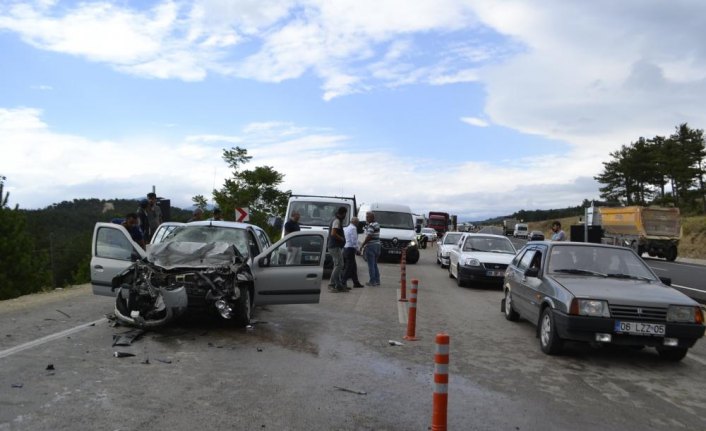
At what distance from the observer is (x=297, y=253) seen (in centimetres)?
905

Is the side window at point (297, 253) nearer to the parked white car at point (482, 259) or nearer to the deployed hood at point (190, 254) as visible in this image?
the deployed hood at point (190, 254)

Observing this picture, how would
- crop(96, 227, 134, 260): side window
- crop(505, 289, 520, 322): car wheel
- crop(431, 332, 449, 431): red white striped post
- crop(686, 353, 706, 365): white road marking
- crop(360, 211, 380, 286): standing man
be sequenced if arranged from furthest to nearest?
crop(360, 211, 380, 286): standing man
crop(505, 289, 520, 322): car wheel
crop(96, 227, 134, 260): side window
crop(686, 353, 706, 365): white road marking
crop(431, 332, 449, 431): red white striped post

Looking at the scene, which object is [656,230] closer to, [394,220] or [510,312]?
[394,220]

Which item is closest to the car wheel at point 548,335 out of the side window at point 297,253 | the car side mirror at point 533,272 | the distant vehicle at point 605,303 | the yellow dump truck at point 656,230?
the distant vehicle at point 605,303

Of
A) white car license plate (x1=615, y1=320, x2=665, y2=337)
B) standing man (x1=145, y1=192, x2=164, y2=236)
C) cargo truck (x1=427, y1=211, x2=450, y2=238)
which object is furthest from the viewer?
cargo truck (x1=427, y1=211, x2=450, y2=238)

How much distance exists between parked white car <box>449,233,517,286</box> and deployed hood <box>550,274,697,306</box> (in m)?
7.23

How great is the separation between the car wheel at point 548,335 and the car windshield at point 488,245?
8849 mm

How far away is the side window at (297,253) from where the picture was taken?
8.96 m

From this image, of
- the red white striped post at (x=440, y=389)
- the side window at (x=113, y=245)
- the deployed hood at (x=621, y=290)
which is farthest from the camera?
the side window at (x=113, y=245)

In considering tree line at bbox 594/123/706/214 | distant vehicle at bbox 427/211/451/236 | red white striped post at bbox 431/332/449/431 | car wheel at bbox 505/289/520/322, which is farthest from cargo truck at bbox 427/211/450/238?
red white striped post at bbox 431/332/449/431

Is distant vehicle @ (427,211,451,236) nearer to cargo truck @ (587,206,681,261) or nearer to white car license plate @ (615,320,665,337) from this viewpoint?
cargo truck @ (587,206,681,261)

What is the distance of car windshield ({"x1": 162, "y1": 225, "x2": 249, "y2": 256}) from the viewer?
369 inches

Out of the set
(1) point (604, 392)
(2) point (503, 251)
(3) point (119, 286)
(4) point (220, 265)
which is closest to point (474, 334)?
(1) point (604, 392)

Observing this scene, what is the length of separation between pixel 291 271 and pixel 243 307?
0.98 m
